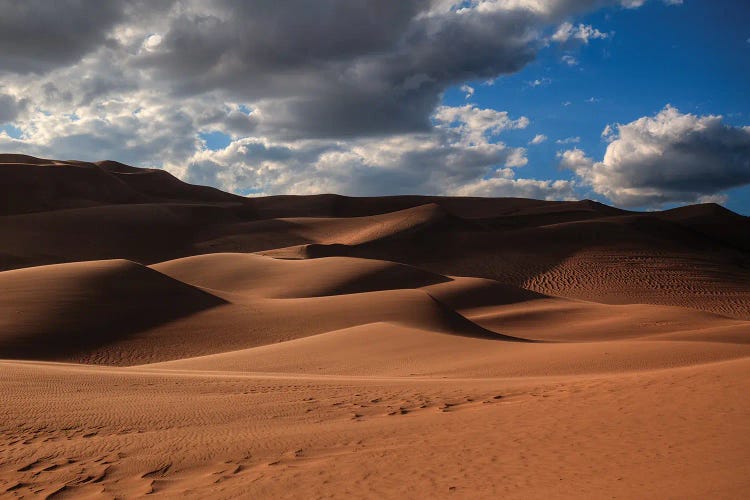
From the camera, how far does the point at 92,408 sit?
315 inches

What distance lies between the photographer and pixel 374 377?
13.9m

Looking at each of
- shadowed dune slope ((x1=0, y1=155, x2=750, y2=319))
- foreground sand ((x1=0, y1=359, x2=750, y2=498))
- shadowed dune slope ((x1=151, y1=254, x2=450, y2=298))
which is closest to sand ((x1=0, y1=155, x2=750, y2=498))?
foreground sand ((x1=0, y1=359, x2=750, y2=498))

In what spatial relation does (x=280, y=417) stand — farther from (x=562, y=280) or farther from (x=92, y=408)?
(x=562, y=280)

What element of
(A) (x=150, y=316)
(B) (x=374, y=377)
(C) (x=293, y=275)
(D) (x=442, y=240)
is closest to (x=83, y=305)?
(A) (x=150, y=316)

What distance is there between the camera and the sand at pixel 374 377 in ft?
18.3

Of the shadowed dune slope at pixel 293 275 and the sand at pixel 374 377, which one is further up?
the shadowed dune slope at pixel 293 275

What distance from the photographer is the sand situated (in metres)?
5.58

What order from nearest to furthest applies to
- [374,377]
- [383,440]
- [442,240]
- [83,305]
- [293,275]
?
[383,440] < [374,377] < [83,305] < [293,275] < [442,240]

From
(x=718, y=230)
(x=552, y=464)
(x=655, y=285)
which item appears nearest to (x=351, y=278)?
(x=655, y=285)

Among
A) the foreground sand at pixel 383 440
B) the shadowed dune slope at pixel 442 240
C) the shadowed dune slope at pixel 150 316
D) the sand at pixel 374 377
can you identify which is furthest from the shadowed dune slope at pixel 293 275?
the foreground sand at pixel 383 440

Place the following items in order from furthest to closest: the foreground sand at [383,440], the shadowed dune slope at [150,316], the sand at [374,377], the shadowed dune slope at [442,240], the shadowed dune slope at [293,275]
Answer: the shadowed dune slope at [442,240], the shadowed dune slope at [293,275], the shadowed dune slope at [150,316], the sand at [374,377], the foreground sand at [383,440]

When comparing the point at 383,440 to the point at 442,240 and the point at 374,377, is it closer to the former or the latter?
the point at 374,377

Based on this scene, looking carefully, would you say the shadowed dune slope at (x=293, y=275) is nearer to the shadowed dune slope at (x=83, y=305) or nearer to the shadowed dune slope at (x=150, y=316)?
the shadowed dune slope at (x=150, y=316)

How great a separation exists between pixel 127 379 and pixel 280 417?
4072mm
